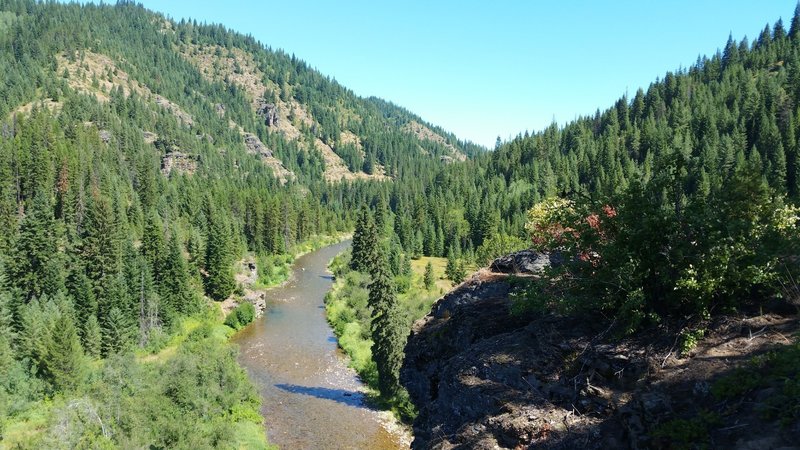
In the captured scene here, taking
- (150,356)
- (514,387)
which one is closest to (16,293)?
(150,356)

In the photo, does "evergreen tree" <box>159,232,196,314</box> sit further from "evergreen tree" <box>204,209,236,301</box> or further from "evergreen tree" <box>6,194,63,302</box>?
"evergreen tree" <box>6,194,63,302</box>

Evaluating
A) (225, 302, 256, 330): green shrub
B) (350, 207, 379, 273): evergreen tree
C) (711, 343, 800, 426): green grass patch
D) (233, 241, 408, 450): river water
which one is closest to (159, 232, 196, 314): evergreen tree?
(225, 302, 256, 330): green shrub

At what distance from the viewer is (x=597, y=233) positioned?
1173cm

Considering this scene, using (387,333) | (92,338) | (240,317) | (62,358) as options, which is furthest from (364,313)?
(62,358)

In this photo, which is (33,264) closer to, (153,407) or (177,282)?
(177,282)

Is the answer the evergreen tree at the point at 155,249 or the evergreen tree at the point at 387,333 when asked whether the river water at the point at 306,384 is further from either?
the evergreen tree at the point at 155,249

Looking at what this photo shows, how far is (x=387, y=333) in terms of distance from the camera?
45.5m

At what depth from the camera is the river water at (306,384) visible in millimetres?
41219

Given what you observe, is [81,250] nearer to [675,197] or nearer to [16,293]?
[16,293]

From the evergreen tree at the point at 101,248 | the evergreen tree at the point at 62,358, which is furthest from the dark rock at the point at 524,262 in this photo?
the evergreen tree at the point at 101,248

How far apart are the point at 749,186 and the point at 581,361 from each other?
516 cm

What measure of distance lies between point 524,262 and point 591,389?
989 cm

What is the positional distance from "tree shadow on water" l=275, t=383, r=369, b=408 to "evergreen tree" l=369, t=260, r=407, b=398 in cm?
310

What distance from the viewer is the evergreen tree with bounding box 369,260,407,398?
149ft
